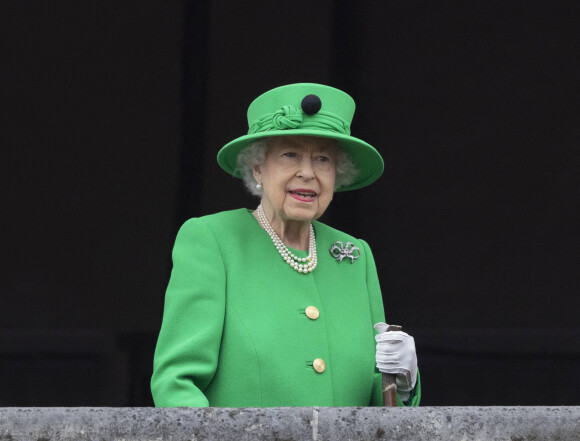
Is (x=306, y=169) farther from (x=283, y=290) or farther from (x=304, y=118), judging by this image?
(x=283, y=290)

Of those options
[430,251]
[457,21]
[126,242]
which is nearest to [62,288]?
[126,242]

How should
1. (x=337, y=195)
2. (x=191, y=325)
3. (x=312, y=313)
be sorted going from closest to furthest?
1. (x=191, y=325)
2. (x=312, y=313)
3. (x=337, y=195)

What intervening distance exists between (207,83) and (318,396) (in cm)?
205

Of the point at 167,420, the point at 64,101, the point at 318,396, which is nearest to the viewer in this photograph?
the point at 167,420

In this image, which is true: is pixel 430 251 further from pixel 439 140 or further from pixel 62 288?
pixel 62 288

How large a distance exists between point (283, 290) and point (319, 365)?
219mm

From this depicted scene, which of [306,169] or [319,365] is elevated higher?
[306,169]

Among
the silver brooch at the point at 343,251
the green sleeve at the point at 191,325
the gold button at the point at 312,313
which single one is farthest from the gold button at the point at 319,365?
the silver brooch at the point at 343,251

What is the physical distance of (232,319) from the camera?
324cm

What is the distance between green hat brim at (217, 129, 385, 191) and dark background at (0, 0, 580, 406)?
1463mm

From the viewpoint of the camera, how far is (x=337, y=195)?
5164mm

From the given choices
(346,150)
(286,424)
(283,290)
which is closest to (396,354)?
(283,290)

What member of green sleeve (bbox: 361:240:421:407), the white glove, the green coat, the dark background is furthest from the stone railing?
the dark background

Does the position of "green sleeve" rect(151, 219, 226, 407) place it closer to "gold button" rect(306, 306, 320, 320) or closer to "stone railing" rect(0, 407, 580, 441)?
"gold button" rect(306, 306, 320, 320)
